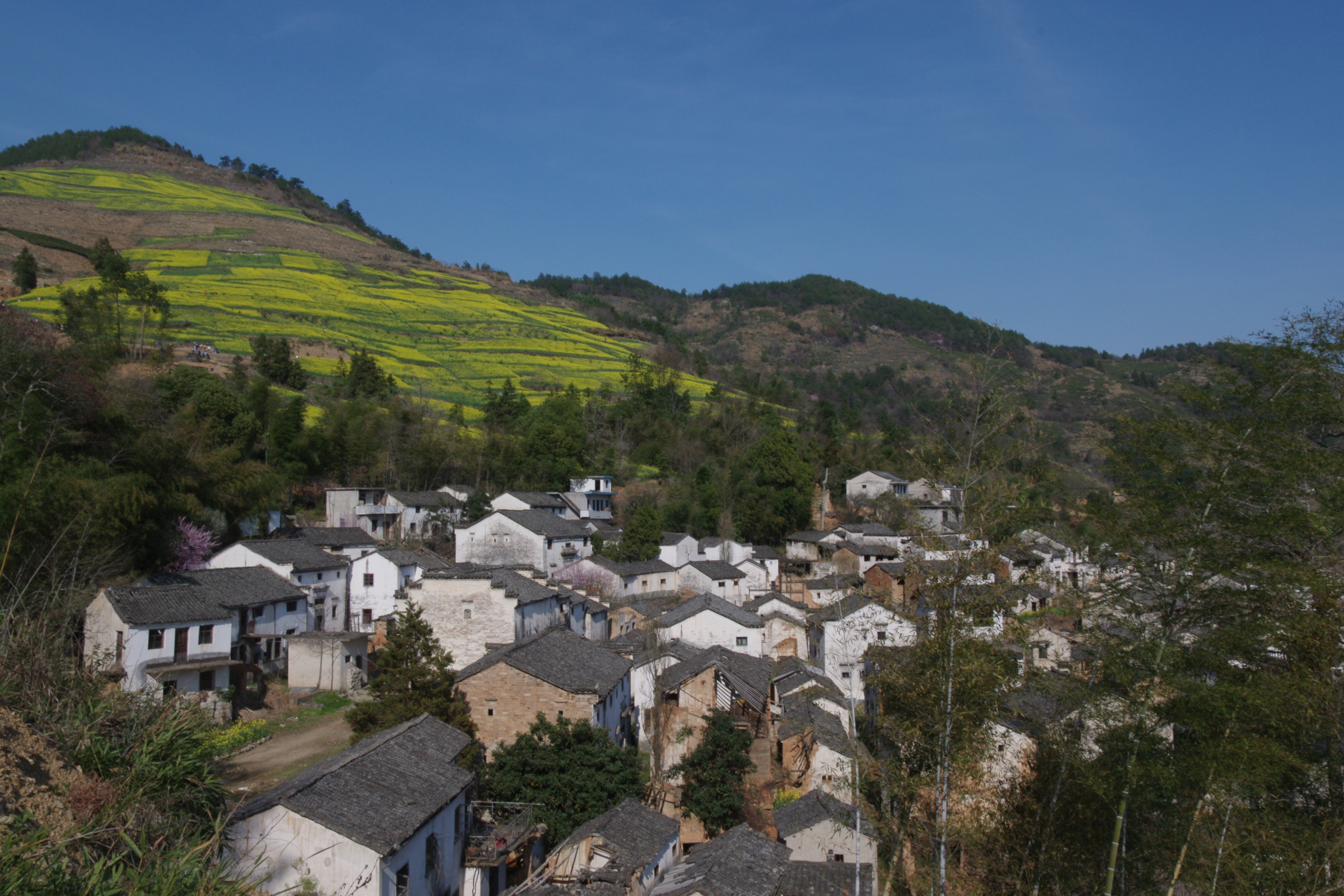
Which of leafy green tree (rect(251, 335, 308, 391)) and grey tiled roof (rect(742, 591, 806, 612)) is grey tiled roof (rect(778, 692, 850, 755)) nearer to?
grey tiled roof (rect(742, 591, 806, 612))

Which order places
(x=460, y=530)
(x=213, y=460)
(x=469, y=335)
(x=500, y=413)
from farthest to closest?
(x=469, y=335) < (x=500, y=413) < (x=460, y=530) < (x=213, y=460)

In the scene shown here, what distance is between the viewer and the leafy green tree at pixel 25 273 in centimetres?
5294

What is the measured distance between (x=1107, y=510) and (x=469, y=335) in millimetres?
67378

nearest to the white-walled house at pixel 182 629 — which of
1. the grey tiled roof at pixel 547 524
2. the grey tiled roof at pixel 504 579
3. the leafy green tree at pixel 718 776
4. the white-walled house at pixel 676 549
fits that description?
the grey tiled roof at pixel 504 579

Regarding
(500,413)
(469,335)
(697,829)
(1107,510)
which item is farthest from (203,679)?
(469,335)

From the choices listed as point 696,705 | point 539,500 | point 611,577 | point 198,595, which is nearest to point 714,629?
point 696,705

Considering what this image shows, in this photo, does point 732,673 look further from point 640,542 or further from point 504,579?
point 640,542

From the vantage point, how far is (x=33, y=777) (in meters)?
5.77

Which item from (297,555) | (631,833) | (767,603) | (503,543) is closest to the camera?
(631,833)

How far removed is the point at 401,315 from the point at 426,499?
40.7m

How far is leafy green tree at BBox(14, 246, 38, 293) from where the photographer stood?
5294 centimetres

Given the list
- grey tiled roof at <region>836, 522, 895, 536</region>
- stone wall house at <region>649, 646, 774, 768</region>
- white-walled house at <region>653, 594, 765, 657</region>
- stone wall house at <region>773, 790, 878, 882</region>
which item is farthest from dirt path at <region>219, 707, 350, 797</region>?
grey tiled roof at <region>836, 522, 895, 536</region>

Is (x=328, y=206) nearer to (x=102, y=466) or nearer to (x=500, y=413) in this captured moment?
(x=500, y=413)

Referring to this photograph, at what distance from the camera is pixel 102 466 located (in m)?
18.2
